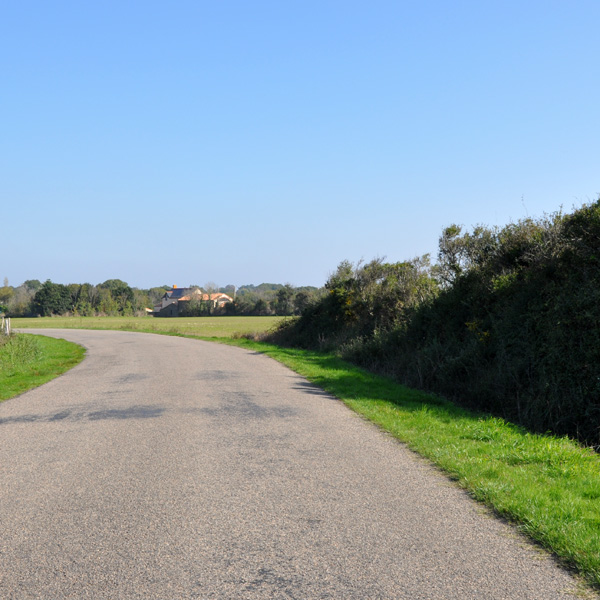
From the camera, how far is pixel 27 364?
65.9ft

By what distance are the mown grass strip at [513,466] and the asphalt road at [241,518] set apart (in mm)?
240

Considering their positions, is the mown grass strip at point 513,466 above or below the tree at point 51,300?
below

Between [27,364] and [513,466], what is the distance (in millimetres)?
18041

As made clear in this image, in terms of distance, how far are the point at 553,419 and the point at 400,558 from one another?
7.39 meters

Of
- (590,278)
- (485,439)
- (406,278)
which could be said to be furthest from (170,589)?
(406,278)

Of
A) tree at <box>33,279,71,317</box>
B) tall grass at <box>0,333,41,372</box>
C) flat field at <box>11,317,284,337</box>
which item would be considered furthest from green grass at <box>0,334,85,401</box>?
tree at <box>33,279,71,317</box>

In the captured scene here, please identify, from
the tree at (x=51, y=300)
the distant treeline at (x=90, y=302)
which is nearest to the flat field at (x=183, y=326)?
the distant treeline at (x=90, y=302)

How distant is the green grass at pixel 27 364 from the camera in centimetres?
1502

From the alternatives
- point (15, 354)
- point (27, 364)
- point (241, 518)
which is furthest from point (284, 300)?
point (241, 518)

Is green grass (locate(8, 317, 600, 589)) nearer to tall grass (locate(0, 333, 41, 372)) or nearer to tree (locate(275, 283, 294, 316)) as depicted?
tall grass (locate(0, 333, 41, 372))

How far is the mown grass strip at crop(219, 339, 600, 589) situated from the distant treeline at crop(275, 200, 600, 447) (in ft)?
4.32

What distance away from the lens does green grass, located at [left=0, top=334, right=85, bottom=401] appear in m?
15.0

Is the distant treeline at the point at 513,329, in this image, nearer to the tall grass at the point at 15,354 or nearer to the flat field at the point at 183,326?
the tall grass at the point at 15,354

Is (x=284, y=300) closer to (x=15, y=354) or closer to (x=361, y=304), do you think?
(x=361, y=304)
